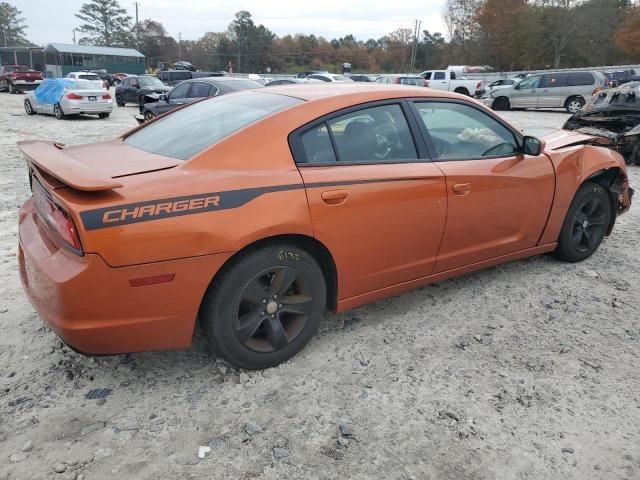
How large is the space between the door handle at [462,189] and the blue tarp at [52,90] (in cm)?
1574

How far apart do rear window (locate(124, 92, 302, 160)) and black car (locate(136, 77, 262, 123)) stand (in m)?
8.27

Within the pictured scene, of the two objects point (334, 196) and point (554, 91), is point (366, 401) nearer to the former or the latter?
point (334, 196)

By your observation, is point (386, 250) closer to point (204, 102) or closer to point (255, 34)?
point (204, 102)

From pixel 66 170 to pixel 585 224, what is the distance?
4098 mm

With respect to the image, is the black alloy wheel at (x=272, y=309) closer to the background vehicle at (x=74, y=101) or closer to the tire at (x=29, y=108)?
the background vehicle at (x=74, y=101)

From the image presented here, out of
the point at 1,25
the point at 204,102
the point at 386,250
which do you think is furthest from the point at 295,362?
the point at 1,25

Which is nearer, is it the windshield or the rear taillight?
the rear taillight

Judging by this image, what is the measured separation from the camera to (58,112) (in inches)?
628

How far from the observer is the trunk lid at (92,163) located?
2264 mm

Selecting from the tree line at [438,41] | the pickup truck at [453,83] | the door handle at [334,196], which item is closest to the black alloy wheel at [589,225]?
the door handle at [334,196]

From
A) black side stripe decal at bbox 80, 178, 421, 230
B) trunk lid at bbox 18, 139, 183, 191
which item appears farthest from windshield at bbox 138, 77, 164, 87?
black side stripe decal at bbox 80, 178, 421, 230

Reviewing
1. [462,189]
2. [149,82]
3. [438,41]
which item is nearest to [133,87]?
[149,82]

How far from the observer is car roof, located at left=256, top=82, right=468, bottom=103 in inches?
121

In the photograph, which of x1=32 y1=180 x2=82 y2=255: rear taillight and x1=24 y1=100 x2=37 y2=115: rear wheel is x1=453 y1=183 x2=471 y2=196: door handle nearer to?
x1=32 y1=180 x2=82 y2=255: rear taillight
